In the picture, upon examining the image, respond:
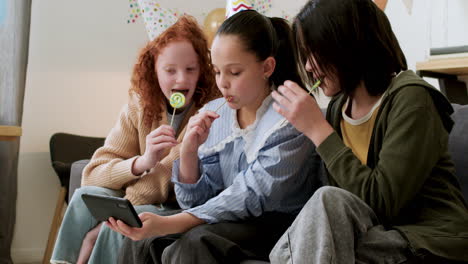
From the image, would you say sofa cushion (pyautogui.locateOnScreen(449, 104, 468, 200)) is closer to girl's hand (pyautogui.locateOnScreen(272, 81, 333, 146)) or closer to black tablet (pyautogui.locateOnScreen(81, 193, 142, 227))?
girl's hand (pyautogui.locateOnScreen(272, 81, 333, 146))

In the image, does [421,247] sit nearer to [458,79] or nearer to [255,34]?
[255,34]

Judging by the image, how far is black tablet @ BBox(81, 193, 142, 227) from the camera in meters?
1.27

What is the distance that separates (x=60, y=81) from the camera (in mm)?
3377

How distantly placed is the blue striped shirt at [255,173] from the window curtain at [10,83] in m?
1.86

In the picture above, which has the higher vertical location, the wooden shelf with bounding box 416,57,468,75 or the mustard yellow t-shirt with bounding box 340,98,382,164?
the wooden shelf with bounding box 416,57,468,75

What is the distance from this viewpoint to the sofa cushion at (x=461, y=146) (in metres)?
1.42

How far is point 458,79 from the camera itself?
8.29ft

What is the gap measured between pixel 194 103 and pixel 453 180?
0.97 metres

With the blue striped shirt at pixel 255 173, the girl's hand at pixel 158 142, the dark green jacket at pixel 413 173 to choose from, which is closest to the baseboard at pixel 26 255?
the girl's hand at pixel 158 142

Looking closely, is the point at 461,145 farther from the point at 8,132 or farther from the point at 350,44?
the point at 8,132

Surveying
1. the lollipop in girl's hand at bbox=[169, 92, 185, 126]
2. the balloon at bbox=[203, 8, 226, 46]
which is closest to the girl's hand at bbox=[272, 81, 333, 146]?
the lollipop in girl's hand at bbox=[169, 92, 185, 126]

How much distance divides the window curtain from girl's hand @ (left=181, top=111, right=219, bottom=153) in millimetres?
1909

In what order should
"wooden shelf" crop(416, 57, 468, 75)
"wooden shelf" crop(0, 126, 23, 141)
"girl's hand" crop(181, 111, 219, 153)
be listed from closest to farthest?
1. "girl's hand" crop(181, 111, 219, 153)
2. "wooden shelf" crop(416, 57, 468, 75)
3. "wooden shelf" crop(0, 126, 23, 141)

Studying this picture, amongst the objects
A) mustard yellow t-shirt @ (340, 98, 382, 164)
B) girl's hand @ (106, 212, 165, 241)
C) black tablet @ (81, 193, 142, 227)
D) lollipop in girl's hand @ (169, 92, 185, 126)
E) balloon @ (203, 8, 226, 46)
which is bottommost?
girl's hand @ (106, 212, 165, 241)
